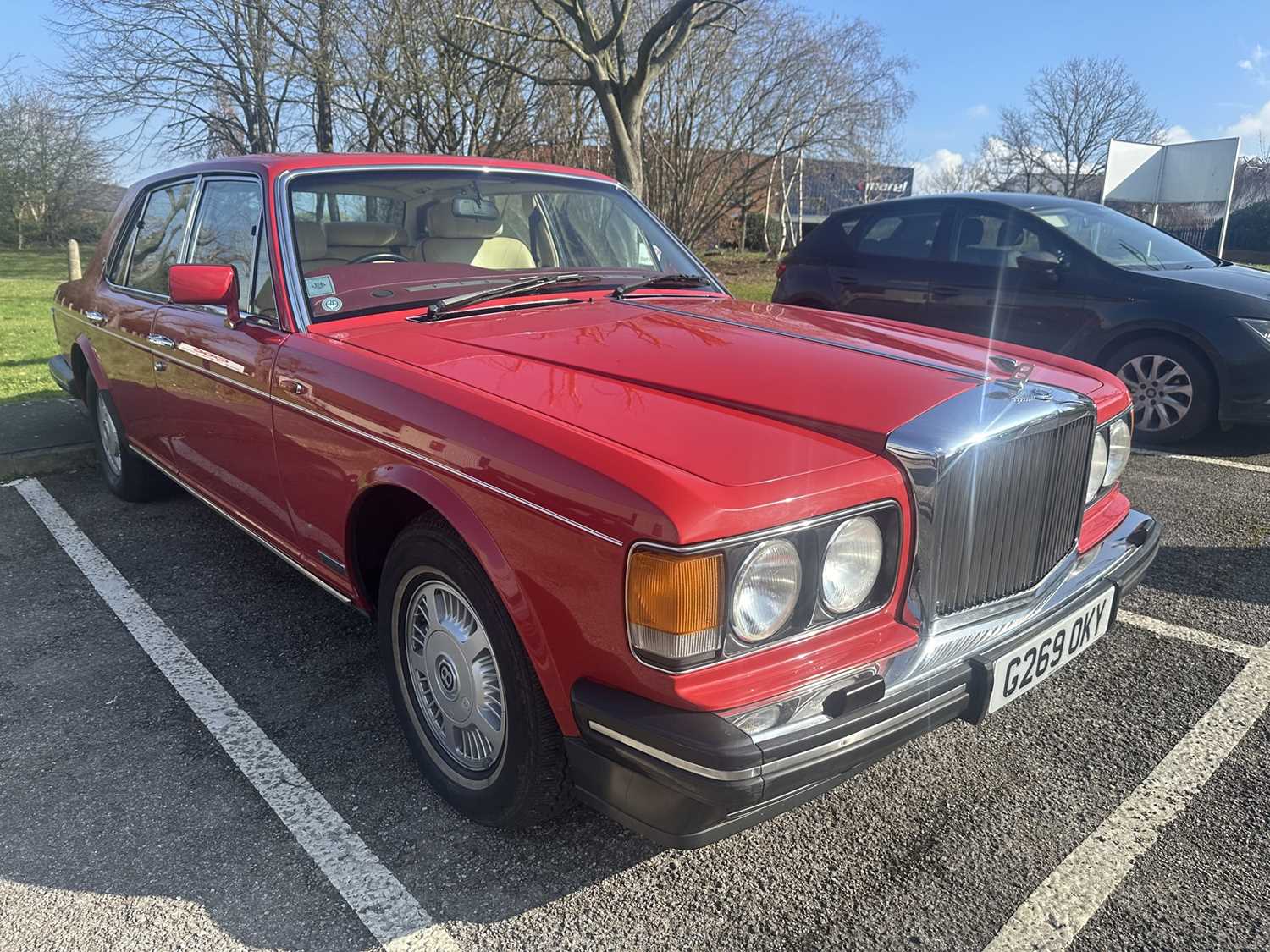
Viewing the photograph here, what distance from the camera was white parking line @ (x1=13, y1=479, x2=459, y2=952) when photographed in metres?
2.02

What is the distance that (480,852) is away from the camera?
7.33 feet

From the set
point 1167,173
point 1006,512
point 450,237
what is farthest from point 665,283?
point 1167,173

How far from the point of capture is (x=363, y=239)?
3.11 meters

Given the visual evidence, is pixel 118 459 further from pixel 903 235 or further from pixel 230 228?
pixel 903 235

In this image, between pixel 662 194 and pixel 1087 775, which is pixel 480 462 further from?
pixel 662 194

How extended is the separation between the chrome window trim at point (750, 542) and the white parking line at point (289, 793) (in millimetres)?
869

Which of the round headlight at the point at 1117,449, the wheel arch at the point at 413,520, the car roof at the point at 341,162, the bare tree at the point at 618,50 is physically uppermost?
the bare tree at the point at 618,50

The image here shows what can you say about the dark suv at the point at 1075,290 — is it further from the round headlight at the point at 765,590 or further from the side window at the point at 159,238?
the round headlight at the point at 765,590

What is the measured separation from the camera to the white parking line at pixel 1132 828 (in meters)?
1.99

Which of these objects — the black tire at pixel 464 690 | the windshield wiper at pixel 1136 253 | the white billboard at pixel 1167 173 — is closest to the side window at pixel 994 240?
the windshield wiper at pixel 1136 253

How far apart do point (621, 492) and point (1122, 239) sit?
19.8ft

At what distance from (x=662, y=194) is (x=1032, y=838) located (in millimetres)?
20008

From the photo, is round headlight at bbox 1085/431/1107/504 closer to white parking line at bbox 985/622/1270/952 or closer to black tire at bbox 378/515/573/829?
white parking line at bbox 985/622/1270/952

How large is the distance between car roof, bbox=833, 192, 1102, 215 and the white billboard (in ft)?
30.2
